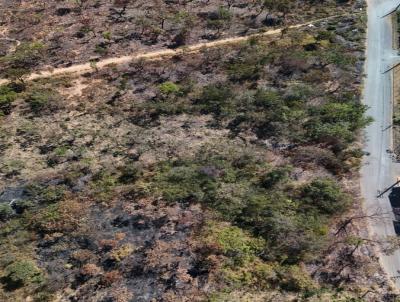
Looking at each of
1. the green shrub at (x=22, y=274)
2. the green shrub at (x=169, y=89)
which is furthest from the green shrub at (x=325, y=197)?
the green shrub at (x=22, y=274)

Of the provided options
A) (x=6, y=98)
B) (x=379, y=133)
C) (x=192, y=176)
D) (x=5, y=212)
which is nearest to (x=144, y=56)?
(x=6, y=98)

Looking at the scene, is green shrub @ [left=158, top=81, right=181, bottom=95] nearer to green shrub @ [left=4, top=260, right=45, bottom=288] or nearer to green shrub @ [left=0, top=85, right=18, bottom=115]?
green shrub @ [left=0, top=85, right=18, bottom=115]

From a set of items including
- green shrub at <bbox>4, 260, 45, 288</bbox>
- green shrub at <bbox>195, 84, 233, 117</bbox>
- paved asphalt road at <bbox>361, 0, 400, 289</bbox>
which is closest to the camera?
green shrub at <bbox>4, 260, 45, 288</bbox>

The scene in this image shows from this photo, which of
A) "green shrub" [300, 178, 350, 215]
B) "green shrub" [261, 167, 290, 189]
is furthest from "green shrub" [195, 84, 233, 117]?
"green shrub" [300, 178, 350, 215]

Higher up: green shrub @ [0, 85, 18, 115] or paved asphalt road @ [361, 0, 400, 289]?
green shrub @ [0, 85, 18, 115]

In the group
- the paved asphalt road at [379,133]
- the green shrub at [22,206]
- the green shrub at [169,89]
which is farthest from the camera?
the green shrub at [169,89]

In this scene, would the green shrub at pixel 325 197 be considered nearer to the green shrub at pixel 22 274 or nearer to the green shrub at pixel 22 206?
the green shrub at pixel 22 274
